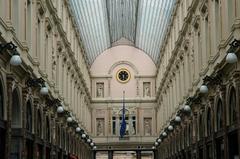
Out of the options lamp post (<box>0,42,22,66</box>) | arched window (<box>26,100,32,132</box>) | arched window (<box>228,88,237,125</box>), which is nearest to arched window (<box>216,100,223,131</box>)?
arched window (<box>228,88,237,125</box>)

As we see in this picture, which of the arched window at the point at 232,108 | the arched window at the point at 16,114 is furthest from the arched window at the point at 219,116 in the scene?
the arched window at the point at 16,114

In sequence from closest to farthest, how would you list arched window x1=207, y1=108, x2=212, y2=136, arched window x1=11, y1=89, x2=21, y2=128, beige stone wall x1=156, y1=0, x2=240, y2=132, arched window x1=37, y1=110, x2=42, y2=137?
beige stone wall x1=156, y1=0, x2=240, y2=132 → arched window x1=11, y1=89, x2=21, y2=128 → arched window x1=207, y1=108, x2=212, y2=136 → arched window x1=37, y1=110, x2=42, y2=137

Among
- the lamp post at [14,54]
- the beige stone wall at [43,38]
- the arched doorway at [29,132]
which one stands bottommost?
the arched doorway at [29,132]

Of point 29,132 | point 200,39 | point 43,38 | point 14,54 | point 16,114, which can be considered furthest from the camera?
point 200,39

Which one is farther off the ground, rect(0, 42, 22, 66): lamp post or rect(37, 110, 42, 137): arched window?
rect(0, 42, 22, 66): lamp post

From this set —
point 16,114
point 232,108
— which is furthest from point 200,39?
→ point 16,114

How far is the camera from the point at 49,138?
3491 centimetres

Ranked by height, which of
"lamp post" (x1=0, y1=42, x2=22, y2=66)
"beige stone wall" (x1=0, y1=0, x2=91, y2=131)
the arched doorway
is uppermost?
"beige stone wall" (x1=0, y1=0, x2=91, y2=131)

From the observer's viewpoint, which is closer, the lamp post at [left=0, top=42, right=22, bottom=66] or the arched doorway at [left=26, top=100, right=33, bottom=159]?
the lamp post at [left=0, top=42, right=22, bottom=66]

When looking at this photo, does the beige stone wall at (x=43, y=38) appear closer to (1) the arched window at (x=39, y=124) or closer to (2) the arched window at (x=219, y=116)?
(1) the arched window at (x=39, y=124)

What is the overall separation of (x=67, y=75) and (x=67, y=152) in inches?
229

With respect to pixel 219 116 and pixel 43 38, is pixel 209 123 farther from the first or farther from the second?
pixel 43 38

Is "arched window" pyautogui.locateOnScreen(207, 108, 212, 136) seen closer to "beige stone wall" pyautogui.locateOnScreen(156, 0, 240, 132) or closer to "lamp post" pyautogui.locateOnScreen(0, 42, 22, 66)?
"beige stone wall" pyautogui.locateOnScreen(156, 0, 240, 132)

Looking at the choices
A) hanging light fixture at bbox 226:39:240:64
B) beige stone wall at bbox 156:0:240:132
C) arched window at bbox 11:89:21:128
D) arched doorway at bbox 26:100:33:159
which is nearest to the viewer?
hanging light fixture at bbox 226:39:240:64
